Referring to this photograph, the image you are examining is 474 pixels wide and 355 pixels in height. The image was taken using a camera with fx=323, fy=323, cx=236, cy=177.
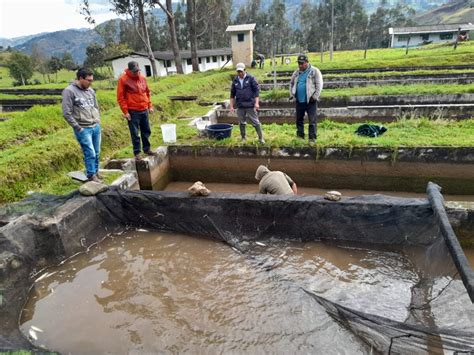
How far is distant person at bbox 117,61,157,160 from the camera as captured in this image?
5.47 meters

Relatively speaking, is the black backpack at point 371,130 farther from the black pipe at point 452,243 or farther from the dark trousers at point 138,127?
the dark trousers at point 138,127

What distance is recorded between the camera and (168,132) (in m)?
7.11

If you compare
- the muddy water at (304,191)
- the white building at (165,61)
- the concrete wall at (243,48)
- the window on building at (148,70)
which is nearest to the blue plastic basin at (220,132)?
the muddy water at (304,191)

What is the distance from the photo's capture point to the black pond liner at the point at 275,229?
288 centimetres

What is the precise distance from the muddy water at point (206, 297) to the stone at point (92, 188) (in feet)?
2.50

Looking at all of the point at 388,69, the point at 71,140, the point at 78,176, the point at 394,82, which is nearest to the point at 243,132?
the point at 78,176

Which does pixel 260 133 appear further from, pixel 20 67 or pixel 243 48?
pixel 20 67

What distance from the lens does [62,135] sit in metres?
6.91

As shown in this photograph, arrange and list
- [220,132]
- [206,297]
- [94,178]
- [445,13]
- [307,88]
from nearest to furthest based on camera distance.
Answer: [206,297]
[94,178]
[307,88]
[220,132]
[445,13]

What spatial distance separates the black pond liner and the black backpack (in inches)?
106

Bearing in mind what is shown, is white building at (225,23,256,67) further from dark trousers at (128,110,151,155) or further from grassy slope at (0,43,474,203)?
dark trousers at (128,110,151,155)

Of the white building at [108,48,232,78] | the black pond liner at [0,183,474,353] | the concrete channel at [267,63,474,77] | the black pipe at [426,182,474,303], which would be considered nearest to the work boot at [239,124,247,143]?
the black pond liner at [0,183,474,353]

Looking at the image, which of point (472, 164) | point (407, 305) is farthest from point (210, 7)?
point (407, 305)

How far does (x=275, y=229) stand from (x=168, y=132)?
11.9 ft
